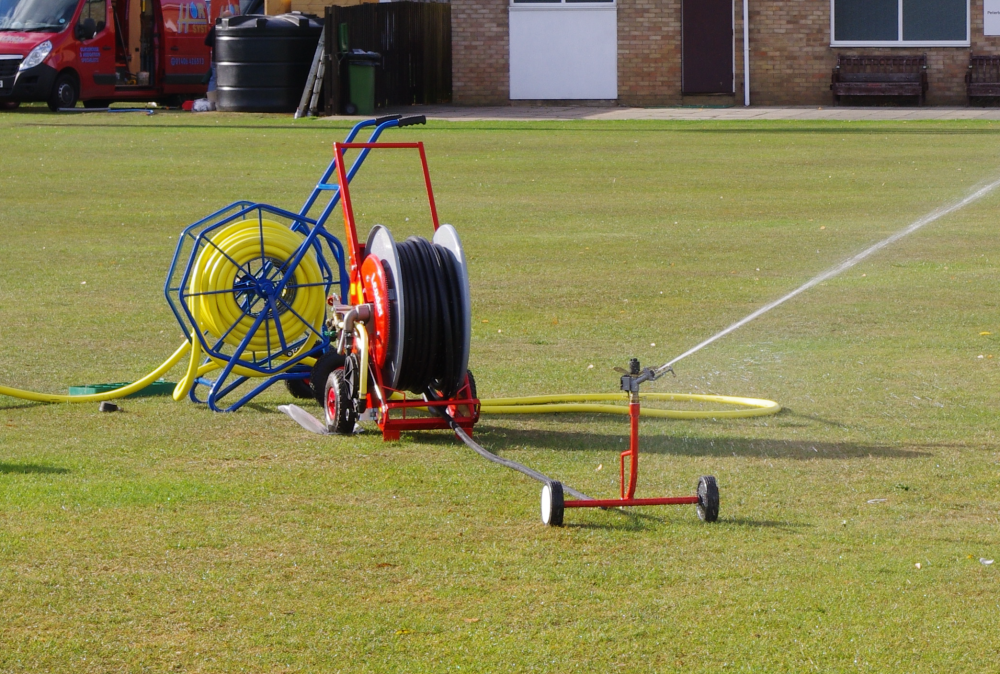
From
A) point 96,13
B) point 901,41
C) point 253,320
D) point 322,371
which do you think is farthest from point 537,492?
point 901,41

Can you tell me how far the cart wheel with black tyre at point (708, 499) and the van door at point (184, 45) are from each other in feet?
108

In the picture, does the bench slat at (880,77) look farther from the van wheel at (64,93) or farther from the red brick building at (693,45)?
the van wheel at (64,93)

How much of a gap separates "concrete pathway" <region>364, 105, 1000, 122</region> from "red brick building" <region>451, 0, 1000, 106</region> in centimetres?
114

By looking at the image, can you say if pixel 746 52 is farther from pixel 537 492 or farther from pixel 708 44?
pixel 537 492

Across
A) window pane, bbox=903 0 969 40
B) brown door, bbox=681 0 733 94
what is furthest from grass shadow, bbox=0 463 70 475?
window pane, bbox=903 0 969 40

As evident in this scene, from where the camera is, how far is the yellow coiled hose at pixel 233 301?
28.4 ft

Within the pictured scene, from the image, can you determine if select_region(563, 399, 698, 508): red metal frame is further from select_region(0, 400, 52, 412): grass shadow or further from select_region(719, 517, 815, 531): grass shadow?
select_region(0, 400, 52, 412): grass shadow

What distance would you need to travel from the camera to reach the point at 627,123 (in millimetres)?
32531

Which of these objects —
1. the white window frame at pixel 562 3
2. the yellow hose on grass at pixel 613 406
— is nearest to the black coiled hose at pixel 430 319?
the yellow hose on grass at pixel 613 406

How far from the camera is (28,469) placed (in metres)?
7.23

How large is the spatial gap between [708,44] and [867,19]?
3800mm

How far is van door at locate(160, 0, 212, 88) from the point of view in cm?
3750

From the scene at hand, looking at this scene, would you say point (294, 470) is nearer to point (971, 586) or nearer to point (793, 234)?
point (971, 586)

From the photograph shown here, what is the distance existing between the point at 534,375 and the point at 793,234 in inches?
290
